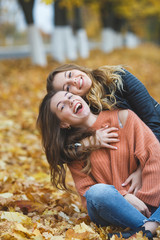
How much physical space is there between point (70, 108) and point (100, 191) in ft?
2.11

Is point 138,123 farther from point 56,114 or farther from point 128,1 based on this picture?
point 128,1

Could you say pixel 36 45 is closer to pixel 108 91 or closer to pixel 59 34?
pixel 59 34

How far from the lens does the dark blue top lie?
2.79 m

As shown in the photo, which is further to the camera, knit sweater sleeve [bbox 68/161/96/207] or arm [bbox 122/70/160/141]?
arm [bbox 122/70/160/141]

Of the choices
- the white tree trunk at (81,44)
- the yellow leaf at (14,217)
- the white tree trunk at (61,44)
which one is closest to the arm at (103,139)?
the yellow leaf at (14,217)

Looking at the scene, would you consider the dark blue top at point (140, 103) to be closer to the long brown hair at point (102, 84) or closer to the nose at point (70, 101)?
the long brown hair at point (102, 84)

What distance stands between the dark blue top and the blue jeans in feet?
2.05

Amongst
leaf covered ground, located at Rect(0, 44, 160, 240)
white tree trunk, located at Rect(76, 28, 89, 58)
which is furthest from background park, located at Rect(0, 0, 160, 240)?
white tree trunk, located at Rect(76, 28, 89, 58)

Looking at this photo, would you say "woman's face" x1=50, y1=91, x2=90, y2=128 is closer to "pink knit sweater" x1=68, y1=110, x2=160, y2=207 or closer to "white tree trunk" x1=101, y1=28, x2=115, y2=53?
"pink knit sweater" x1=68, y1=110, x2=160, y2=207

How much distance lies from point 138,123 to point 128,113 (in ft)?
0.40

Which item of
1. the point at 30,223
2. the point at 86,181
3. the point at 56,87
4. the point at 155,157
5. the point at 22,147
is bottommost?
the point at 22,147

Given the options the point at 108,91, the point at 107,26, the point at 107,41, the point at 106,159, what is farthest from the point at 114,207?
the point at 107,26

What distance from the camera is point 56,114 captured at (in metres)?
2.67

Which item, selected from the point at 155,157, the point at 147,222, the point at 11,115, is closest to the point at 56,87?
the point at 155,157
